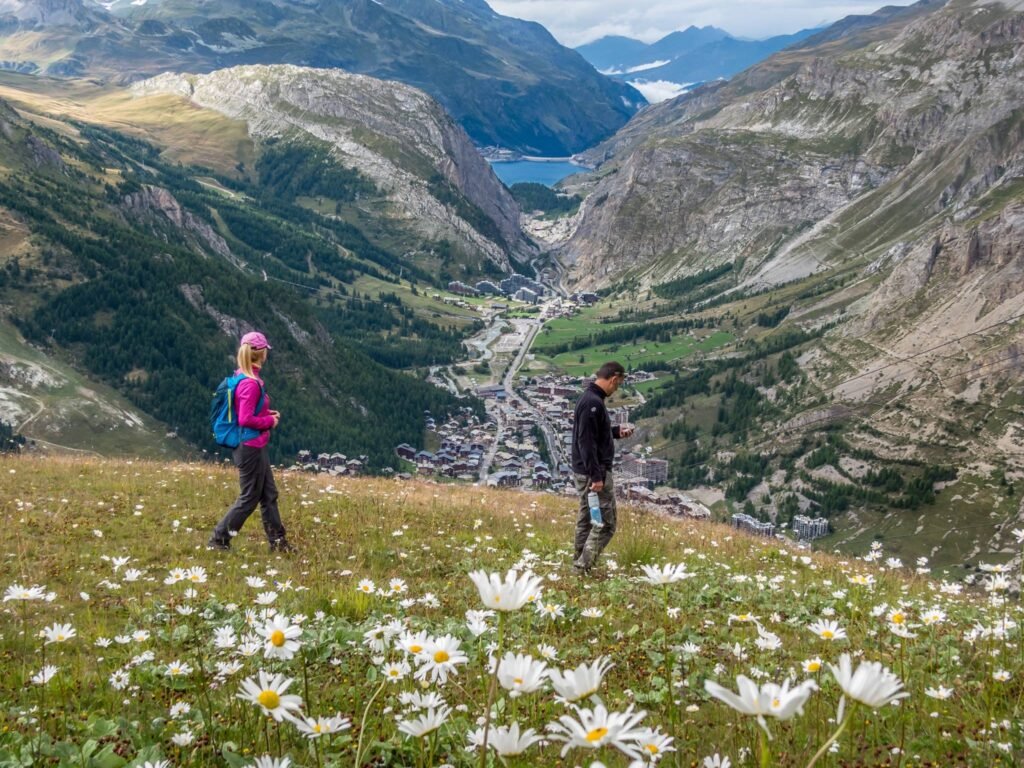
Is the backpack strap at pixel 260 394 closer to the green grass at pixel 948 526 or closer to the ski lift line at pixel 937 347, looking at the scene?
the green grass at pixel 948 526

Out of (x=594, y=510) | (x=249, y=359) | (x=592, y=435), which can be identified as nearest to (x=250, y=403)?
(x=249, y=359)

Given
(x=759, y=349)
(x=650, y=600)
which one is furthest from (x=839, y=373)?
(x=650, y=600)

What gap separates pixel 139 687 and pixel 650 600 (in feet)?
20.3

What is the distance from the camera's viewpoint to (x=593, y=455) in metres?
12.3

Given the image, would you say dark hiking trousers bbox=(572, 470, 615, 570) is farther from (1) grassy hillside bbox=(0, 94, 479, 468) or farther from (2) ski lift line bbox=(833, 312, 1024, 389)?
(2) ski lift line bbox=(833, 312, 1024, 389)

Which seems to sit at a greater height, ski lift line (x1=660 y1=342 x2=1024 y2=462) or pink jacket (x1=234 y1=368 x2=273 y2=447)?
pink jacket (x1=234 y1=368 x2=273 y2=447)

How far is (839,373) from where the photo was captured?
15912 cm

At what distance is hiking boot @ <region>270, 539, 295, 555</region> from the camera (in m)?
12.9

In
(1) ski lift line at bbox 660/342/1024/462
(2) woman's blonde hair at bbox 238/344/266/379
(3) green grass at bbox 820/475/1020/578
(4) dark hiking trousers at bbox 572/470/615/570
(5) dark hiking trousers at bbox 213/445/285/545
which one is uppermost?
(2) woman's blonde hair at bbox 238/344/266/379

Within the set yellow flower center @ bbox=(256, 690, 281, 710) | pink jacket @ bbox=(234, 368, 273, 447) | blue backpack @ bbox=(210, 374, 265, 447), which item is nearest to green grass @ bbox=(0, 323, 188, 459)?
blue backpack @ bbox=(210, 374, 265, 447)

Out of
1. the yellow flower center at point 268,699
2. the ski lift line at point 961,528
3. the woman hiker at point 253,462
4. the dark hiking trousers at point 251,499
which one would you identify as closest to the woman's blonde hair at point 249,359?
the woman hiker at point 253,462

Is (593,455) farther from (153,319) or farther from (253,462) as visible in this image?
(153,319)

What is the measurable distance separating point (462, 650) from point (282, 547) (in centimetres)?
697

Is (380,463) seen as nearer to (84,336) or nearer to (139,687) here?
(84,336)
